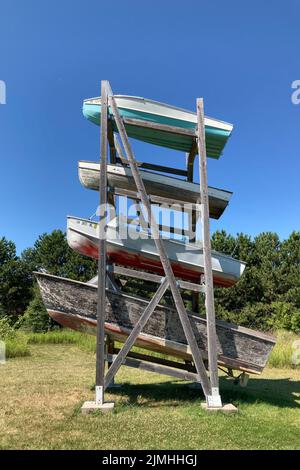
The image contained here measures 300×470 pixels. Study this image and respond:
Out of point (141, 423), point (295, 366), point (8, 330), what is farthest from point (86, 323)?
point (8, 330)

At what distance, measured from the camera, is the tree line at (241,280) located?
108 ft

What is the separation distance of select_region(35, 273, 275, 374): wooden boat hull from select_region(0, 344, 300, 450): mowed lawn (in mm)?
938

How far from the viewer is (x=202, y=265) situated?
734 centimetres

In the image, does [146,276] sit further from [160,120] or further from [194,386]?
[194,386]

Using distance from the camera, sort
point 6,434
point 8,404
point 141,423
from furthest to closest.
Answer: point 8,404 < point 141,423 < point 6,434

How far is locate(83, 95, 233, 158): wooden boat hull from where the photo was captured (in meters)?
7.35

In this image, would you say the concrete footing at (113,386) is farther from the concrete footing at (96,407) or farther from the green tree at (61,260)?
the green tree at (61,260)

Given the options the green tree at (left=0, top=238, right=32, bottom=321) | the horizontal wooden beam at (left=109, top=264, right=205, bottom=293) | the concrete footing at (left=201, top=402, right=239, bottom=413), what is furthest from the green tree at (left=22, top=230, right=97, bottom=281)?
the concrete footing at (left=201, top=402, right=239, bottom=413)

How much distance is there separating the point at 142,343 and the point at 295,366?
321 inches

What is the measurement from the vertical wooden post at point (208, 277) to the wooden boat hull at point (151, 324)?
455mm

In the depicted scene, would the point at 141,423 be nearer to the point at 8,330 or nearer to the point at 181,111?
the point at 181,111

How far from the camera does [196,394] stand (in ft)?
25.7

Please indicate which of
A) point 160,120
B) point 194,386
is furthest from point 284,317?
point 160,120

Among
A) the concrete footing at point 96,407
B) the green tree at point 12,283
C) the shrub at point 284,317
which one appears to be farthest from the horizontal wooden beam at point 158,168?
the green tree at point 12,283
